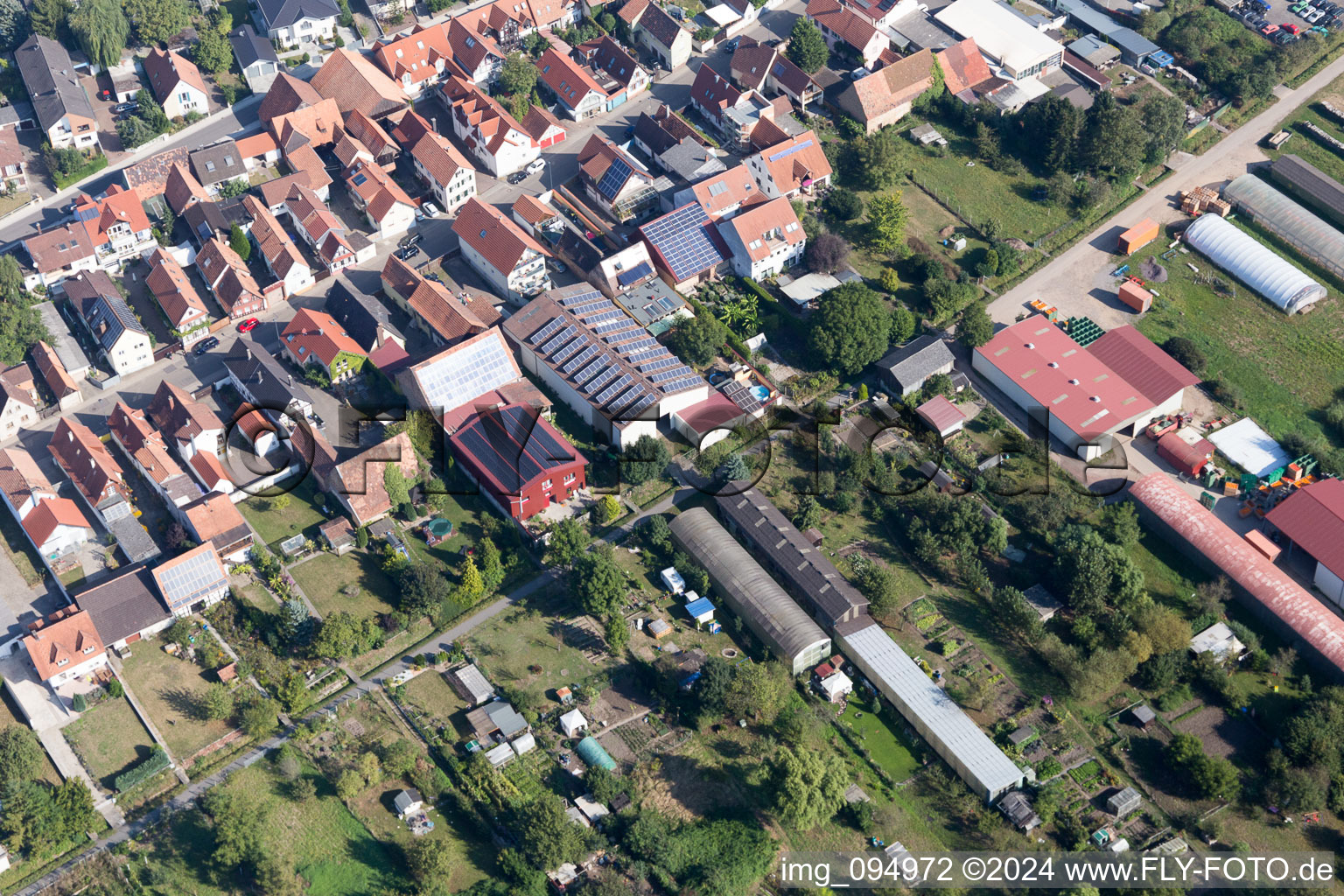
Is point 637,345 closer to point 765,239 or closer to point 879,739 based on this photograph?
point 765,239

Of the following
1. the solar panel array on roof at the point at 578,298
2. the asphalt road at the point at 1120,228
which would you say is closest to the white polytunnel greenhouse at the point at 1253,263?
the asphalt road at the point at 1120,228

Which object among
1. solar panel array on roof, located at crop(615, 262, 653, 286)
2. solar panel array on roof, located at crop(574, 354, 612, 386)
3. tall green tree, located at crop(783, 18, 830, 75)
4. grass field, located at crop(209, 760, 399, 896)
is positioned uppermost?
tall green tree, located at crop(783, 18, 830, 75)

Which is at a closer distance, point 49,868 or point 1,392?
point 49,868

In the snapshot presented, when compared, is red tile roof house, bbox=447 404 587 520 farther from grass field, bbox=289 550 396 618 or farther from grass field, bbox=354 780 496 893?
grass field, bbox=354 780 496 893

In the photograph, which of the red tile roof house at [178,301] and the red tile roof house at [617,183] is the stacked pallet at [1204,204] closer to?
the red tile roof house at [617,183]

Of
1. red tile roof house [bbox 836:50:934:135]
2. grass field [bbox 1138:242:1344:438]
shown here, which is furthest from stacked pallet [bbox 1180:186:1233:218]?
red tile roof house [bbox 836:50:934:135]

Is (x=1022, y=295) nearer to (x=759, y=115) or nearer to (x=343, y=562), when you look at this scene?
(x=759, y=115)

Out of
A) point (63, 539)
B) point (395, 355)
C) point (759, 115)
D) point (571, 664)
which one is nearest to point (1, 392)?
point (63, 539)
